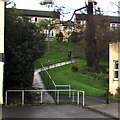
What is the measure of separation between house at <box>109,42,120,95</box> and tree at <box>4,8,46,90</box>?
5080 millimetres

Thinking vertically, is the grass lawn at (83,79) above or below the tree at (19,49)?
below

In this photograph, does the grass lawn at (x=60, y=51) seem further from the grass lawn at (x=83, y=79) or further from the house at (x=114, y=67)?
the house at (x=114, y=67)

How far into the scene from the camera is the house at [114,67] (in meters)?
18.8

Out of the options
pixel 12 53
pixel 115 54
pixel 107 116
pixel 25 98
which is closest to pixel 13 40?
pixel 12 53

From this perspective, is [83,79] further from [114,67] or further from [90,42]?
[114,67]

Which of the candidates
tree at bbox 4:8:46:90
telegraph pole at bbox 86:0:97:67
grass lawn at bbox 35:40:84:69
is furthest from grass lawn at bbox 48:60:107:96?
grass lawn at bbox 35:40:84:69

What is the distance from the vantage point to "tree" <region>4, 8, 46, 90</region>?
16781 mm

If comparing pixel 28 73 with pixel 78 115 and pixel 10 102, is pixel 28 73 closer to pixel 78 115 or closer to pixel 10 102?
pixel 10 102

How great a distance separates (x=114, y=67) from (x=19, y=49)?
7.05 m

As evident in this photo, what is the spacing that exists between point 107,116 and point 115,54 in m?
8.66

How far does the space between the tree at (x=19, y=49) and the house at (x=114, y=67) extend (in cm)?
508

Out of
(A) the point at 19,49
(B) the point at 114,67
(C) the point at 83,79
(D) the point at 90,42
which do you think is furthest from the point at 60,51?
(A) the point at 19,49

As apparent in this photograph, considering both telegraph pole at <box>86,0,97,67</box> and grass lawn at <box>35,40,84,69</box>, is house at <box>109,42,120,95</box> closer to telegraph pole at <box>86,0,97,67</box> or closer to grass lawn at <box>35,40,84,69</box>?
telegraph pole at <box>86,0,97,67</box>

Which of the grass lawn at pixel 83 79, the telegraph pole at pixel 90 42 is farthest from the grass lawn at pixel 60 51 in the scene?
the grass lawn at pixel 83 79
